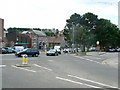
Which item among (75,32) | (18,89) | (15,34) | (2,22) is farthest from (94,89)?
(15,34)

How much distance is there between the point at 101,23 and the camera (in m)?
89.7

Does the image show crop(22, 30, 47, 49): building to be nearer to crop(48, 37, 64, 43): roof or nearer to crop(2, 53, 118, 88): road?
crop(48, 37, 64, 43): roof

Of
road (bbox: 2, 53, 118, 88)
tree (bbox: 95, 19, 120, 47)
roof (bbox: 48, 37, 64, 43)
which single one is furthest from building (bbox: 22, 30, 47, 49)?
road (bbox: 2, 53, 118, 88)

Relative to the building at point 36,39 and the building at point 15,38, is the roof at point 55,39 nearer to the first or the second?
the building at point 36,39

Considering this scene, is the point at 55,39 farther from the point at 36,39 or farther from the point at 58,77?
the point at 58,77

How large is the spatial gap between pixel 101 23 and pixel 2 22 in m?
36.6

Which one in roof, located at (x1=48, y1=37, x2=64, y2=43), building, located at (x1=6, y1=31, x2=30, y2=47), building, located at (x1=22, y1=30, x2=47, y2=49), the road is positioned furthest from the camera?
roof, located at (x1=48, y1=37, x2=64, y2=43)

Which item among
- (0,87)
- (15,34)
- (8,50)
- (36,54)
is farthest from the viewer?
(15,34)

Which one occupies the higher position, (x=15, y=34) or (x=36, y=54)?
(x=15, y=34)

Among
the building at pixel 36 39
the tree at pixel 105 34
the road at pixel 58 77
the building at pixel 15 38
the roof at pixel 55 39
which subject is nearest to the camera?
the road at pixel 58 77

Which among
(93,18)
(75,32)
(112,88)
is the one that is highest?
(93,18)

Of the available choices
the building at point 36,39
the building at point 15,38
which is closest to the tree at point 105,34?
the building at point 15,38

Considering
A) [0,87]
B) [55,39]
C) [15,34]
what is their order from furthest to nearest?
[55,39]
[15,34]
[0,87]

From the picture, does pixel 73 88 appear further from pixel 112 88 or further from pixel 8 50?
pixel 8 50
